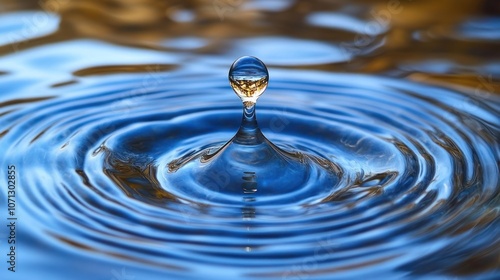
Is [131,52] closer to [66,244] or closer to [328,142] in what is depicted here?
[328,142]

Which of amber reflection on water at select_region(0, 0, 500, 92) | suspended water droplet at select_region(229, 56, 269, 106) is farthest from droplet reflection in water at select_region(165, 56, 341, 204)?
amber reflection on water at select_region(0, 0, 500, 92)

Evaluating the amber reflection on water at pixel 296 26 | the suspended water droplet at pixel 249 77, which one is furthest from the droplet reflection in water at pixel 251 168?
the amber reflection on water at pixel 296 26

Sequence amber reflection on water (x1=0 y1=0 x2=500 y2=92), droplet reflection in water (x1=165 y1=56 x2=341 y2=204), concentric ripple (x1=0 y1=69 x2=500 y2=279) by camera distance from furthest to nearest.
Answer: amber reflection on water (x1=0 y1=0 x2=500 y2=92)
droplet reflection in water (x1=165 y1=56 x2=341 y2=204)
concentric ripple (x1=0 y1=69 x2=500 y2=279)

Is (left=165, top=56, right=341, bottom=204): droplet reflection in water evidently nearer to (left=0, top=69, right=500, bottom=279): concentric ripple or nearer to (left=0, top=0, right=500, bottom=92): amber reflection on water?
(left=0, top=69, right=500, bottom=279): concentric ripple

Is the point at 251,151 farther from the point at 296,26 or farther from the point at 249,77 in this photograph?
the point at 296,26

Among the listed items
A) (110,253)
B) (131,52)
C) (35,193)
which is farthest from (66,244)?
(131,52)

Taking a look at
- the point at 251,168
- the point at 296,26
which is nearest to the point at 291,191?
the point at 251,168
